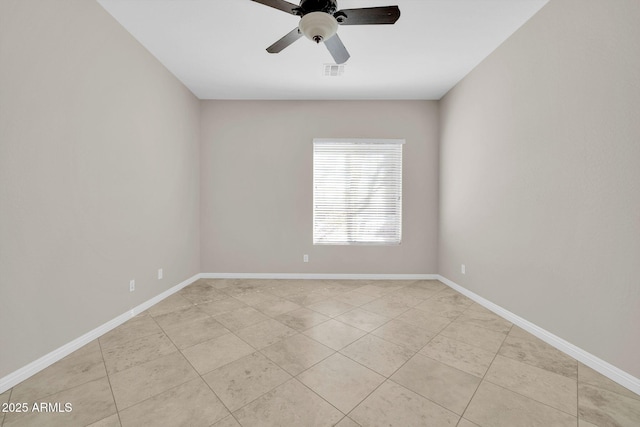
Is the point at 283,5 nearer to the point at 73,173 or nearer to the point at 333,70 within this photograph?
the point at 333,70

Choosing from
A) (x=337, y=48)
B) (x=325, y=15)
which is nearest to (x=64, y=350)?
(x=325, y=15)

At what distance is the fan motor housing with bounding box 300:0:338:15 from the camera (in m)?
1.77

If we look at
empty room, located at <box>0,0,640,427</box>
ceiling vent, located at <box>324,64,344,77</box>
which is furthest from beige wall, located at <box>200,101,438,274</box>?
ceiling vent, located at <box>324,64,344,77</box>

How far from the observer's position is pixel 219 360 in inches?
72.2

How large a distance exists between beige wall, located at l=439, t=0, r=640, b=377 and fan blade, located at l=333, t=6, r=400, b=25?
1472 millimetres

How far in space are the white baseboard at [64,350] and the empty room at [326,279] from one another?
1 cm

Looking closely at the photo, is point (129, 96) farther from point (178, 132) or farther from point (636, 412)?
point (636, 412)

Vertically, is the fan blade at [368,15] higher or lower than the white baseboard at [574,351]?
higher

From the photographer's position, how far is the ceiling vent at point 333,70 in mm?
3025

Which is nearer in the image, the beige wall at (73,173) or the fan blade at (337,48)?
the beige wall at (73,173)

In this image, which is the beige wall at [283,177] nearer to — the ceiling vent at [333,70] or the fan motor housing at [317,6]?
the ceiling vent at [333,70]

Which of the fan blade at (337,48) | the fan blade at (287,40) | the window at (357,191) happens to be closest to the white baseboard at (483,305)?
the window at (357,191)

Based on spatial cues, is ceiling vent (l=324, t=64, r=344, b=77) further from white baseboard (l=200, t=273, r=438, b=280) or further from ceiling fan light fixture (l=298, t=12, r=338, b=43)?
white baseboard (l=200, t=273, r=438, b=280)

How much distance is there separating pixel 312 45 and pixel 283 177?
6.28 ft
